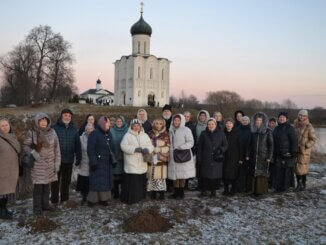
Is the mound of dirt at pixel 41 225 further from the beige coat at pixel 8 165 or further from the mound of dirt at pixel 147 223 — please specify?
the mound of dirt at pixel 147 223

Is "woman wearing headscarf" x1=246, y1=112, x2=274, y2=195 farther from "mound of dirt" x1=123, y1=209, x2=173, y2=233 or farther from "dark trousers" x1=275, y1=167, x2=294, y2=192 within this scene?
"mound of dirt" x1=123, y1=209, x2=173, y2=233

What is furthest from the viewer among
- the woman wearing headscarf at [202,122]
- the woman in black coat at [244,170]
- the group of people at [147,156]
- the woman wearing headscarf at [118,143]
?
the woman wearing headscarf at [202,122]

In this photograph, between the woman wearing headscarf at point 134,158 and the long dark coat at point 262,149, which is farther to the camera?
the long dark coat at point 262,149

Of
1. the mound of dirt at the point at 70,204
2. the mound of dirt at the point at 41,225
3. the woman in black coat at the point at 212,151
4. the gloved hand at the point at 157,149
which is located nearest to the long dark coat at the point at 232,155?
the woman in black coat at the point at 212,151

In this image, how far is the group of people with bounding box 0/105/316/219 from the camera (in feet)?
18.1

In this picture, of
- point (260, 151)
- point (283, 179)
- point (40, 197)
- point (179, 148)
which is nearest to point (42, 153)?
point (40, 197)

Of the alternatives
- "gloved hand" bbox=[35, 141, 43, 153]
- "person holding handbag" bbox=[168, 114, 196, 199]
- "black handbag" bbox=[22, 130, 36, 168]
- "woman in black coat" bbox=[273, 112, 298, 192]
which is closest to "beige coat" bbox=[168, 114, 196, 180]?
"person holding handbag" bbox=[168, 114, 196, 199]

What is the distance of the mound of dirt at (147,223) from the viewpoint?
506cm

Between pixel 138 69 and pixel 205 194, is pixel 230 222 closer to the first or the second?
pixel 205 194

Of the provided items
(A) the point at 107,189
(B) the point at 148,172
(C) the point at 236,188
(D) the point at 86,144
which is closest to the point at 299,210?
(C) the point at 236,188

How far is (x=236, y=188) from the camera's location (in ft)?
23.7

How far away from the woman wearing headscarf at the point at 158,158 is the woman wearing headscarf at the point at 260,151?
1860 millimetres

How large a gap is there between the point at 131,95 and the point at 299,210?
37649 mm

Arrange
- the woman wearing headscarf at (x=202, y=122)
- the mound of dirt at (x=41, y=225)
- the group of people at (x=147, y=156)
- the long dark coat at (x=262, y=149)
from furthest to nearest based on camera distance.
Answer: the woman wearing headscarf at (x=202, y=122) < the long dark coat at (x=262, y=149) < the group of people at (x=147, y=156) < the mound of dirt at (x=41, y=225)
